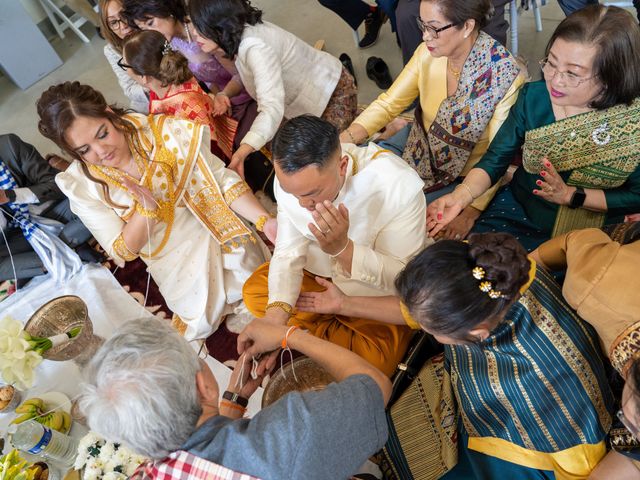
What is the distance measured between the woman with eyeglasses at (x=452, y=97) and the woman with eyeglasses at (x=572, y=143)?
0.38 feet

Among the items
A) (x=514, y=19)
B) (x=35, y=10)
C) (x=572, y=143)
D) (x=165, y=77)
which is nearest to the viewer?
(x=572, y=143)

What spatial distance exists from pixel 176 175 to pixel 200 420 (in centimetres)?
125

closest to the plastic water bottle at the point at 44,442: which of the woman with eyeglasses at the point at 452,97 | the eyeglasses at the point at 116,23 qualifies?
the woman with eyeglasses at the point at 452,97

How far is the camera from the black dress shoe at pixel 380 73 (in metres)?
3.35

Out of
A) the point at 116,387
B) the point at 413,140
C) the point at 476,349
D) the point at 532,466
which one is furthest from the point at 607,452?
the point at 413,140

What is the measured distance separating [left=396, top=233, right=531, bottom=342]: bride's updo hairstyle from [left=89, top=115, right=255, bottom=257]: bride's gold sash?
1.28 m

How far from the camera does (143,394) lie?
1.04m

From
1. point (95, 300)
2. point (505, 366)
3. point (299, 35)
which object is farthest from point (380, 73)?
point (505, 366)

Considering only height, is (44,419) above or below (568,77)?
below

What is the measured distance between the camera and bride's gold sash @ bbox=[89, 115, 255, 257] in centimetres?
204

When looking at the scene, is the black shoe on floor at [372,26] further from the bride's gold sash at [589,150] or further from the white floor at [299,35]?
the bride's gold sash at [589,150]

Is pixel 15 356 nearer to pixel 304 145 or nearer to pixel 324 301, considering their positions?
pixel 324 301

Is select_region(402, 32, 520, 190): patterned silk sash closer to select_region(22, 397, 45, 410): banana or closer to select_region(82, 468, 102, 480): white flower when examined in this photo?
select_region(82, 468, 102, 480): white flower

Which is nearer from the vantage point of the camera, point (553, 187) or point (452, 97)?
point (553, 187)
